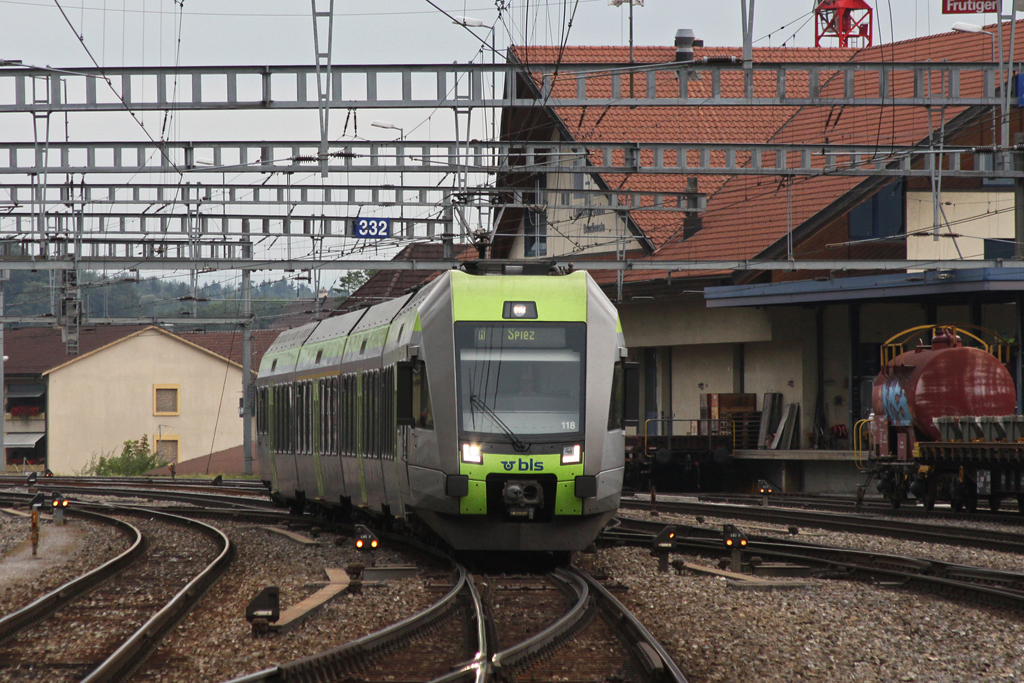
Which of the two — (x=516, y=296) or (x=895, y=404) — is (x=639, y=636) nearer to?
(x=516, y=296)

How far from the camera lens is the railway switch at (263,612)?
9.83 meters

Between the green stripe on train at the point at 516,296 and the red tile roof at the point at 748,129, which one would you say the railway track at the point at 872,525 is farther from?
the red tile roof at the point at 748,129

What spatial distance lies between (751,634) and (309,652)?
329 cm

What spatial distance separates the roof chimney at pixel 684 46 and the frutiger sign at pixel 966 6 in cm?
685

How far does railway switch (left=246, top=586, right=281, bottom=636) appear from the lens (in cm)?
983

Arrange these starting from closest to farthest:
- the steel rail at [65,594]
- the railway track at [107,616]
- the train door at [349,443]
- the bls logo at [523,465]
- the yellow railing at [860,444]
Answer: the railway track at [107,616] → the steel rail at [65,594] → the bls logo at [523,465] → the train door at [349,443] → the yellow railing at [860,444]

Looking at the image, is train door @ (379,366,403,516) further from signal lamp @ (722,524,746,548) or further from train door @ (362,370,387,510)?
signal lamp @ (722,524,746,548)

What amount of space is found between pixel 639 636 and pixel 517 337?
15.5 ft

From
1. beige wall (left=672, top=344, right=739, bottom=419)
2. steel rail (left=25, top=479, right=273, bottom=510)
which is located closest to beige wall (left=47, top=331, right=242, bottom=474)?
steel rail (left=25, top=479, right=273, bottom=510)

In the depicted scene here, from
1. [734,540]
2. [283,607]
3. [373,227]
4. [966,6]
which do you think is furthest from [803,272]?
[283,607]

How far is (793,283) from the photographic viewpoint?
3475 cm

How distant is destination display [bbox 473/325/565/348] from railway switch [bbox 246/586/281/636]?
13.8ft

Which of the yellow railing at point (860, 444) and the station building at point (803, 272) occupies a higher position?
the station building at point (803, 272)

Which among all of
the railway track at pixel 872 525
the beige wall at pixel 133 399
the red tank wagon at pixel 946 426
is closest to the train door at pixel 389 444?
the railway track at pixel 872 525
